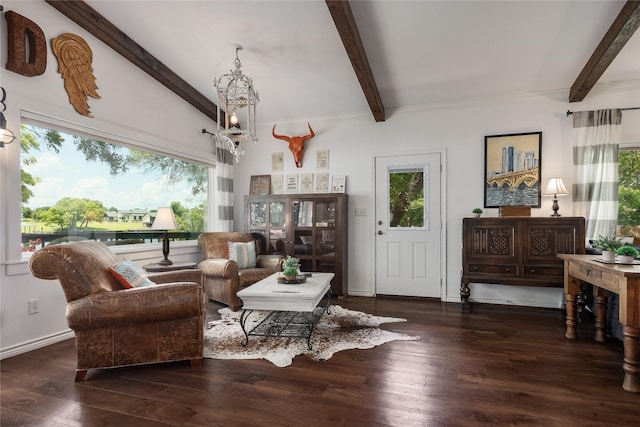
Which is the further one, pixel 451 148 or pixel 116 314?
pixel 451 148

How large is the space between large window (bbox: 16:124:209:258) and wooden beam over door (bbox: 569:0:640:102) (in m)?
4.83

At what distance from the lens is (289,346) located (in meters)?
2.62

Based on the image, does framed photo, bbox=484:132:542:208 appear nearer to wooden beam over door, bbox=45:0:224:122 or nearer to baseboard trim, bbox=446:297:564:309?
baseboard trim, bbox=446:297:564:309

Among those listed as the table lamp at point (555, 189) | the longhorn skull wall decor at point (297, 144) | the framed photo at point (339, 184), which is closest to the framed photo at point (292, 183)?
the longhorn skull wall decor at point (297, 144)

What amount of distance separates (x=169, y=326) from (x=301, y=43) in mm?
2847

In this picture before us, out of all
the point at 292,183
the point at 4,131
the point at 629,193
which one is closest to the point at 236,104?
the point at 292,183

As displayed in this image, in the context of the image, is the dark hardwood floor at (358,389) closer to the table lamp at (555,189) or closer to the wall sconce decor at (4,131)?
the table lamp at (555,189)

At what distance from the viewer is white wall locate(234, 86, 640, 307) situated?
3768 mm

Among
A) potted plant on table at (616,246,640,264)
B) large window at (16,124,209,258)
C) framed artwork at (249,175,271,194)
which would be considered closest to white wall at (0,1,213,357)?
large window at (16,124,209,258)

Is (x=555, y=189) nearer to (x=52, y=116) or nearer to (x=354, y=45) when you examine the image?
(x=354, y=45)

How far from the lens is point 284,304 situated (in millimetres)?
2576

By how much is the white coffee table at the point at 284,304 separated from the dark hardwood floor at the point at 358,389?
393mm

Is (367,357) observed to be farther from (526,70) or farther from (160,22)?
(160,22)

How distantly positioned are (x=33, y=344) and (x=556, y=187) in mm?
5257
